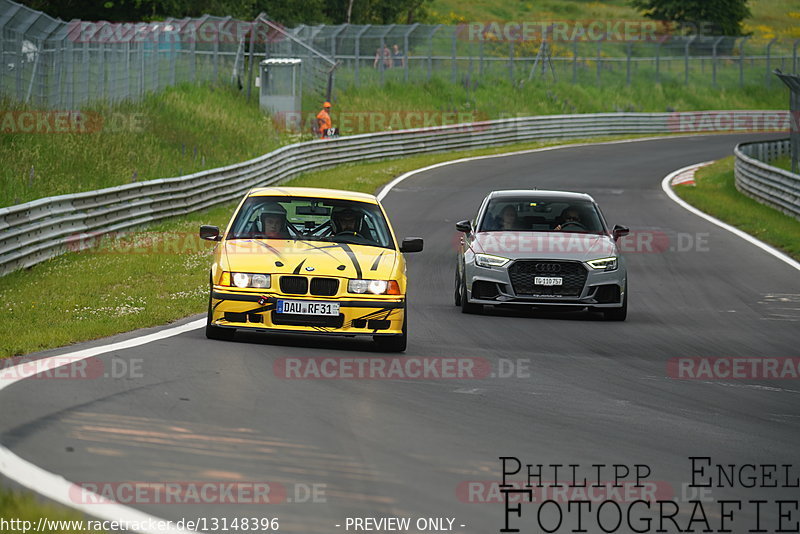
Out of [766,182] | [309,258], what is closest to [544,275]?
[309,258]

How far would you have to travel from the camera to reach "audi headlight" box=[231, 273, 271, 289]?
1212 centimetres

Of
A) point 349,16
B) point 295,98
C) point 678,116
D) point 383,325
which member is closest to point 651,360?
point 383,325

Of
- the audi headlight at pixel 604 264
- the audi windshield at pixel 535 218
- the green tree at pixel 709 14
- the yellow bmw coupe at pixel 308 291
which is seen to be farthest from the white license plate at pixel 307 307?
the green tree at pixel 709 14

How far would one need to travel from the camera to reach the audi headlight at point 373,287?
1218 centimetres

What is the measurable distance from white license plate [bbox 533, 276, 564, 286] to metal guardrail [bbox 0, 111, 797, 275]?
6.79 metres

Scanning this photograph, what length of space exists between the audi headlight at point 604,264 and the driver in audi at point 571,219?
1.04 metres

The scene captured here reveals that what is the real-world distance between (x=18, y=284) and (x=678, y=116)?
50839 mm

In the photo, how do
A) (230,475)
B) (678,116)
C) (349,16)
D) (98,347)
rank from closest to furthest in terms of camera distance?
(230,475) → (98,347) → (678,116) → (349,16)

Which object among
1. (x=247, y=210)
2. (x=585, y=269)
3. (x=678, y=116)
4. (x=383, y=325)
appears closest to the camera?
(x=383, y=325)

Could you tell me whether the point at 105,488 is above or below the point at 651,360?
above

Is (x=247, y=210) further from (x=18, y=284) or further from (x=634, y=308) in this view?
(x=634, y=308)

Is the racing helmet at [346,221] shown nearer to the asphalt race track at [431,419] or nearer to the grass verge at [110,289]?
the asphalt race track at [431,419]

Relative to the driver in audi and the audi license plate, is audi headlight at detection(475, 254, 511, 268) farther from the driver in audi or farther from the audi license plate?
the driver in audi

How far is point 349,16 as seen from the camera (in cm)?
7075
